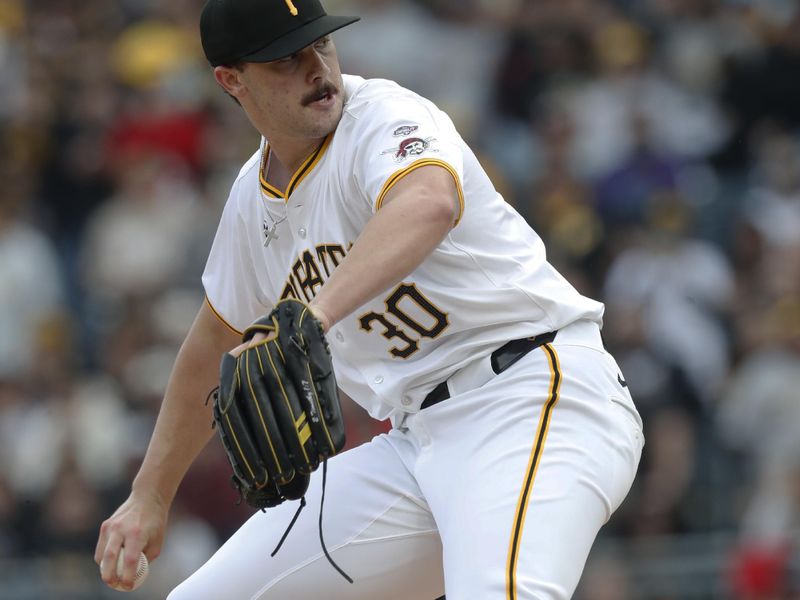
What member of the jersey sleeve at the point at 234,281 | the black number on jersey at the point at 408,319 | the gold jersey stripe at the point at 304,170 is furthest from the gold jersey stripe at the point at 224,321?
the black number on jersey at the point at 408,319

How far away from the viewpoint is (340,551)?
Answer: 3580 millimetres

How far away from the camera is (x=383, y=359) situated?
11.9ft

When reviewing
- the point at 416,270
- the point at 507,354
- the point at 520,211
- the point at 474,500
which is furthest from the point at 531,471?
the point at 520,211

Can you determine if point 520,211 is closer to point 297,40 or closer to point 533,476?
point 297,40

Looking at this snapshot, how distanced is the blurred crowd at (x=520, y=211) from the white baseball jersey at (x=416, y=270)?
3.75 metres

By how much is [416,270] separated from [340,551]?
2.43 feet

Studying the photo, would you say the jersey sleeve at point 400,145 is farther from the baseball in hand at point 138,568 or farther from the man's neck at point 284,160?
the baseball in hand at point 138,568

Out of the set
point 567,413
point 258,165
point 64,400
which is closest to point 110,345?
point 64,400

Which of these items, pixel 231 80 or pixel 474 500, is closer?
pixel 474 500

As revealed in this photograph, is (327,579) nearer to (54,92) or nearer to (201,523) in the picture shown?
(201,523)

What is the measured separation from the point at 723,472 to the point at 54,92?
5535 mm

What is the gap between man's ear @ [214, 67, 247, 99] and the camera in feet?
11.9

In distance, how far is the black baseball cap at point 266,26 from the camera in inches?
135

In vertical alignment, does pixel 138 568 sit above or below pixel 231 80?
below
